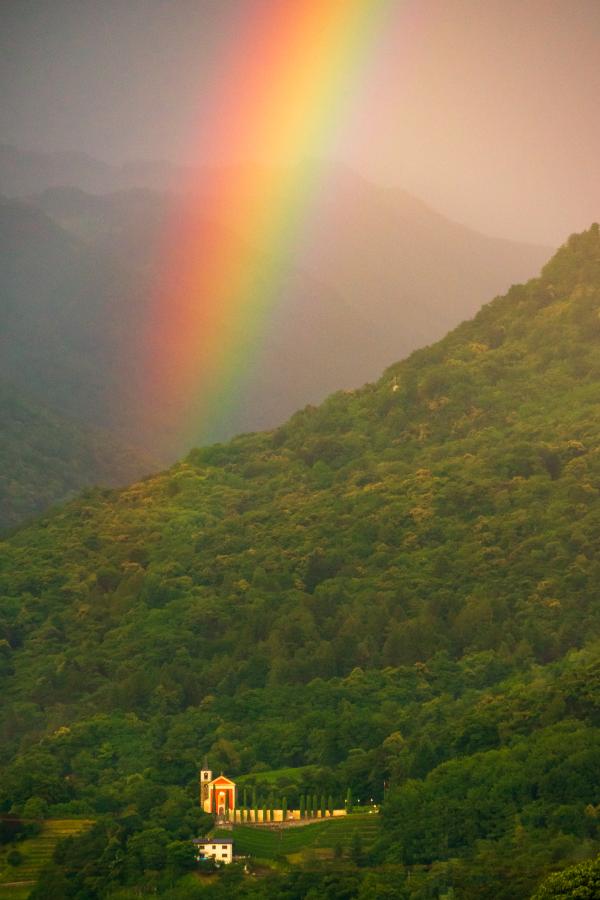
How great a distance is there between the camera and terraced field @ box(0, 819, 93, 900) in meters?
58.1

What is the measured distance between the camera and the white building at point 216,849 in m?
57.8

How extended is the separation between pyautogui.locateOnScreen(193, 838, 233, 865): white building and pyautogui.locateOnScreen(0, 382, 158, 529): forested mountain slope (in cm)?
4239

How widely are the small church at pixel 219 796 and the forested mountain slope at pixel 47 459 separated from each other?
38.9 meters

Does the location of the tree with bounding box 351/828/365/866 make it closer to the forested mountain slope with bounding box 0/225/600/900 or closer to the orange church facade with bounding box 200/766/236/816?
the forested mountain slope with bounding box 0/225/600/900

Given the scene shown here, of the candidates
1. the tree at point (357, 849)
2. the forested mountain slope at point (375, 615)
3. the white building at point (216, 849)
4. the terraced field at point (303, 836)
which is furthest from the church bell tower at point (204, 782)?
the tree at point (357, 849)

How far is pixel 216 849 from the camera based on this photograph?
58.1 m

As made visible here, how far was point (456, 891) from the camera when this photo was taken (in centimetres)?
5238

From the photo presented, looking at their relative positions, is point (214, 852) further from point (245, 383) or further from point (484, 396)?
point (245, 383)

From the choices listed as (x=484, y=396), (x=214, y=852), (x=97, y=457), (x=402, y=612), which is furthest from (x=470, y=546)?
(x=97, y=457)

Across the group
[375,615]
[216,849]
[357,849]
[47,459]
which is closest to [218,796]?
[216,849]

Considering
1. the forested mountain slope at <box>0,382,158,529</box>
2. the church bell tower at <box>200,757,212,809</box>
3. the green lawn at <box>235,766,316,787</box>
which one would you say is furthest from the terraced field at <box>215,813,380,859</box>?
the forested mountain slope at <box>0,382,158,529</box>

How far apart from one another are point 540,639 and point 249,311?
51.6 m

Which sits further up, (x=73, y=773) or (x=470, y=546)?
(x=470, y=546)

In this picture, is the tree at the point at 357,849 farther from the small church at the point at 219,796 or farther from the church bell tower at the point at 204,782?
the church bell tower at the point at 204,782
